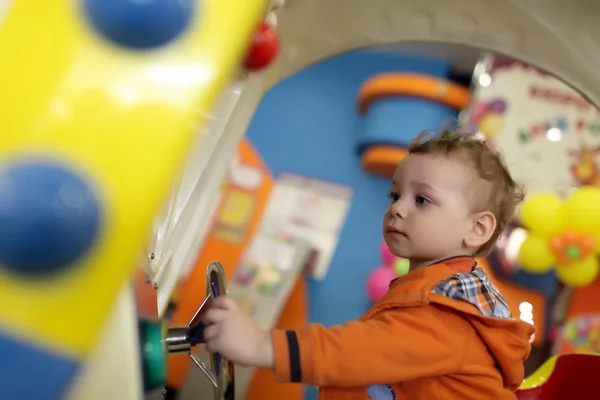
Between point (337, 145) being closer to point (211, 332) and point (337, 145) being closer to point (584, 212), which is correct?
point (584, 212)

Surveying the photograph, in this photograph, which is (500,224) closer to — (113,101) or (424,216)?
(424,216)

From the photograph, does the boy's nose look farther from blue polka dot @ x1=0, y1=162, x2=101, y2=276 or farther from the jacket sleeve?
blue polka dot @ x1=0, y1=162, x2=101, y2=276

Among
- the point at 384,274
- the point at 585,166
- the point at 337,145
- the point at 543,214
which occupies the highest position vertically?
the point at 585,166

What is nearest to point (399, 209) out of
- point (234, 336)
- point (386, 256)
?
point (234, 336)

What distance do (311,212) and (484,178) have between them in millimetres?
1654

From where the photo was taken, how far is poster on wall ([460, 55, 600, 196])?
2.04 metres

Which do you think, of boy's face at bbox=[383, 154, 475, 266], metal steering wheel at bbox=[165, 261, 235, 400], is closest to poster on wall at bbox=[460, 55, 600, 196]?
boy's face at bbox=[383, 154, 475, 266]

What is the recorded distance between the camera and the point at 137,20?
274 mm

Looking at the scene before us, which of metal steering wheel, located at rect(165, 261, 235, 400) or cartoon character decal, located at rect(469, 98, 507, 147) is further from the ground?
cartoon character decal, located at rect(469, 98, 507, 147)

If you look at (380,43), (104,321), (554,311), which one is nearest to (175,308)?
(380,43)

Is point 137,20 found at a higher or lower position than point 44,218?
higher

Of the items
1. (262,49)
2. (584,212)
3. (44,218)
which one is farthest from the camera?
(584,212)

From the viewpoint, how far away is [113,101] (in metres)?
0.28

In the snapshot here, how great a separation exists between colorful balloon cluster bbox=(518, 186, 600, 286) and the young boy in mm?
916
